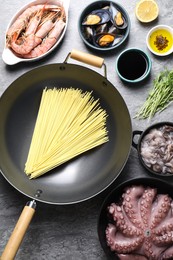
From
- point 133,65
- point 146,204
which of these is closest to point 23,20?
point 133,65

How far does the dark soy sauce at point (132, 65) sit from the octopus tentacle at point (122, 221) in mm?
538

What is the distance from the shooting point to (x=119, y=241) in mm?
1801

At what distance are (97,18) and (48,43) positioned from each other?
223 mm

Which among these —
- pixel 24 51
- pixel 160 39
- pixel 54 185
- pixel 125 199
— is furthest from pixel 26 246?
pixel 160 39

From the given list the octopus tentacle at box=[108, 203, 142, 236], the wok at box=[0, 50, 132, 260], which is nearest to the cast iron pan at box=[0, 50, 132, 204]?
the wok at box=[0, 50, 132, 260]

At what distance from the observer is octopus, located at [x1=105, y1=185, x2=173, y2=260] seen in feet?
5.82

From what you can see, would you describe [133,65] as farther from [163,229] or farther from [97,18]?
[163,229]

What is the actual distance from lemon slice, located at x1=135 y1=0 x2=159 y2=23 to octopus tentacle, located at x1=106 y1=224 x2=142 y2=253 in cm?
85

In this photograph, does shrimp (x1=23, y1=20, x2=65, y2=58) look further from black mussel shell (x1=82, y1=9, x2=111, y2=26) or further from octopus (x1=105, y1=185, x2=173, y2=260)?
octopus (x1=105, y1=185, x2=173, y2=260)

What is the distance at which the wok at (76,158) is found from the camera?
1.88m

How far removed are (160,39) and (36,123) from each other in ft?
1.99

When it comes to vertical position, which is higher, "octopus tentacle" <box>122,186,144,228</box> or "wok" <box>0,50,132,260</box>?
"wok" <box>0,50,132,260</box>

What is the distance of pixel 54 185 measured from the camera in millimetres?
1928

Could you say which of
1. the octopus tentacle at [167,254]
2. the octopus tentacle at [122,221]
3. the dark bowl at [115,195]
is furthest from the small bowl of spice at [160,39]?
the octopus tentacle at [167,254]
